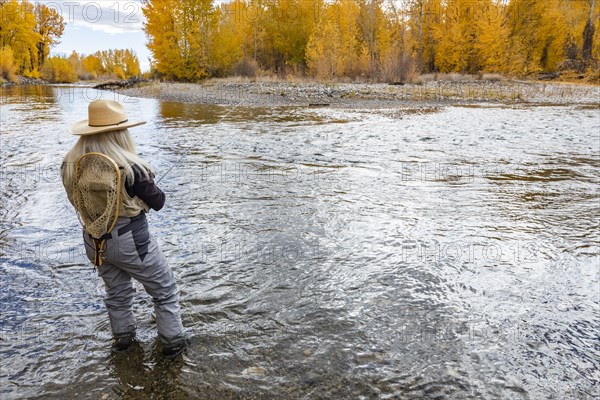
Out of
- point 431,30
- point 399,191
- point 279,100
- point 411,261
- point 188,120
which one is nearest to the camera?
point 411,261

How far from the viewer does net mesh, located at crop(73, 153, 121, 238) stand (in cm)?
273

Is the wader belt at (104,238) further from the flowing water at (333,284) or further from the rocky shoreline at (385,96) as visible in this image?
the rocky shoreline at (385,96)

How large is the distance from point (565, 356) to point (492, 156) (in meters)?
8.25

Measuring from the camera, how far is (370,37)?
4728 cm

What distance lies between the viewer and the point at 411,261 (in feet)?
16.1

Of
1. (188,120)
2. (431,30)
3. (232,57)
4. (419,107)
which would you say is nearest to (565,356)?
(188,120)

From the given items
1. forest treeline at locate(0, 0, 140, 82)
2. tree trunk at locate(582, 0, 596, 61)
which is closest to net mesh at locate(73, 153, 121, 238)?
tree trunk at locate(582, 0, 596, 61)

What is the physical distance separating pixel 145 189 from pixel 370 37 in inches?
1918

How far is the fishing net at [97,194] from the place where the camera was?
2.73 m

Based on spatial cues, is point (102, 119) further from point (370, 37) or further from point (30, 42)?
point (30, 42)

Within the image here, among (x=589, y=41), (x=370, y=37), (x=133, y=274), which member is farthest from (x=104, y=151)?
(x=589, y=41)

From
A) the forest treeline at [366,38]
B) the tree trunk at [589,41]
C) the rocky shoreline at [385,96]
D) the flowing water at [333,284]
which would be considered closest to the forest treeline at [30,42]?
the forest treeline at [366,38]

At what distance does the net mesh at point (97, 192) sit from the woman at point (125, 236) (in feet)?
0.10

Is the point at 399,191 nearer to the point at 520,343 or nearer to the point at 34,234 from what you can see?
the point at 520,343
